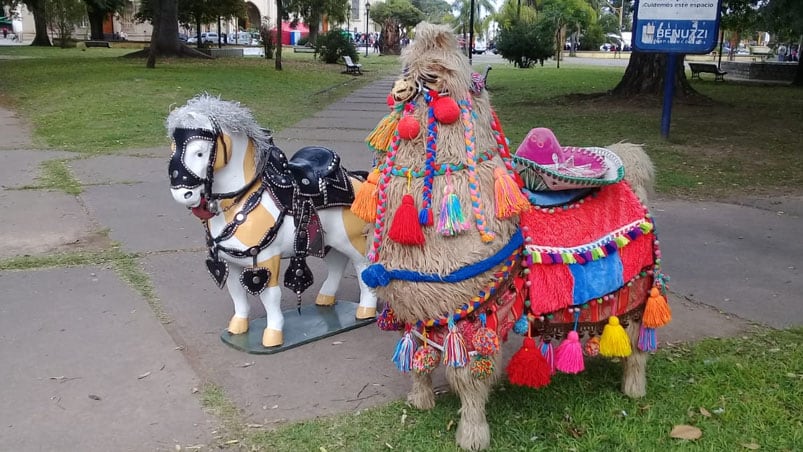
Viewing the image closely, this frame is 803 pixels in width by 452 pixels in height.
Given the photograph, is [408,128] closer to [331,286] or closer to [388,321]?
[388,321]

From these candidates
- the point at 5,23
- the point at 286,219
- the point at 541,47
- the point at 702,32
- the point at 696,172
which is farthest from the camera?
the point at 5,23

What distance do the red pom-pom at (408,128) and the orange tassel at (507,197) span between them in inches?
14.6

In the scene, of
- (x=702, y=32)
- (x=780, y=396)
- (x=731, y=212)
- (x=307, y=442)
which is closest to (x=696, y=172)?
(x=731, y=212)

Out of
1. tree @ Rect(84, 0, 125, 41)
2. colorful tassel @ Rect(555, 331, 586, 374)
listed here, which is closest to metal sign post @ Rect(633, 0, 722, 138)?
colorful tassel @ Rect(555, 331, 586, 374)

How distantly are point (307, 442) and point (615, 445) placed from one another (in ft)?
4.61

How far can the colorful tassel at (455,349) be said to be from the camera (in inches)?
116

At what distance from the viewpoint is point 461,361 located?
9.71 ft

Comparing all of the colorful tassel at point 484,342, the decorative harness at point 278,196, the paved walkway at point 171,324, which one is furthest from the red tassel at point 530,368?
the decorative harness at point 278,196

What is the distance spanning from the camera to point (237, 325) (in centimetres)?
432

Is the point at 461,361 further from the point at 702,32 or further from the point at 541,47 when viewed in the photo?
the point at 541,47

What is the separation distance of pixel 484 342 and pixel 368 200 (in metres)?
0.80

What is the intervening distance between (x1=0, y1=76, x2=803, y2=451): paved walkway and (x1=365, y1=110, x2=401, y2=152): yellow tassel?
1.37 m

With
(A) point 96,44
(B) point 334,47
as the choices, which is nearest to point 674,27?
(B) point 334,47

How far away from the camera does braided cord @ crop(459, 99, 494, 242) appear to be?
2895 millimetres
